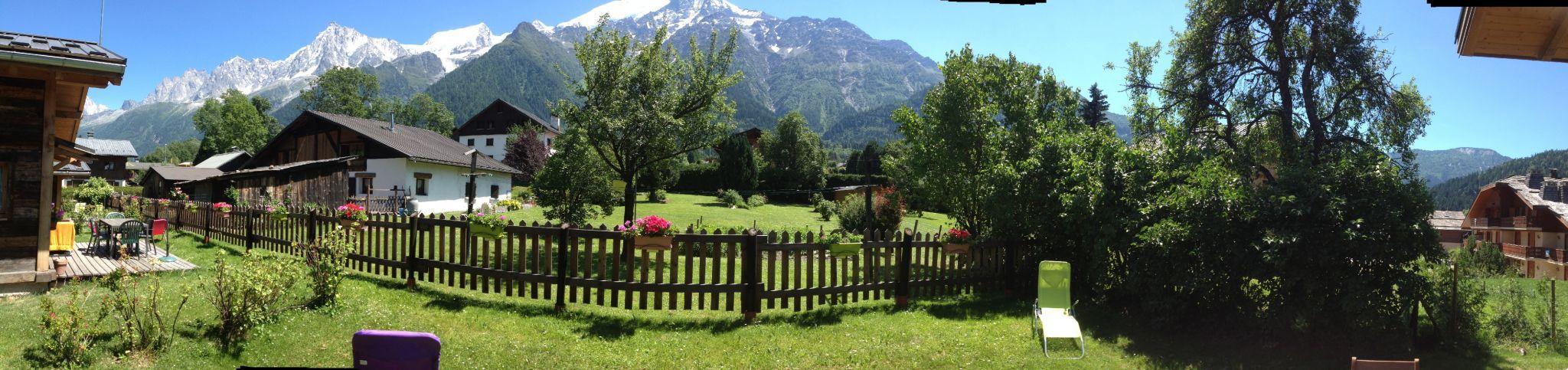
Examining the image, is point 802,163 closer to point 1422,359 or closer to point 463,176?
point 463,176

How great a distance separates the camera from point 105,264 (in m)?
9.71

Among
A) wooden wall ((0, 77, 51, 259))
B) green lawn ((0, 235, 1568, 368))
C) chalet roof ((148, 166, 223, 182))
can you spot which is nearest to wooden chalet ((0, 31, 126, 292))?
wooden wall ((0, 77, 51, 259))

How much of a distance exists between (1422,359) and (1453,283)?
40.9 inches

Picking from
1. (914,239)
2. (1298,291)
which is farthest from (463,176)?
(1298,291)

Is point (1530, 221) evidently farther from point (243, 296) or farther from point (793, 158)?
point (243, 296)

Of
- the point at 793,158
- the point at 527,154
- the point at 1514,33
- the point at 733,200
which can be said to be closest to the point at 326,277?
the point at 1514,33

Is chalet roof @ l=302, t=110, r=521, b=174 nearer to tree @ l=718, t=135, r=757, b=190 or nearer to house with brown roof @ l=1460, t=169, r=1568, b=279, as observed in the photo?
tree @ l=718, t=135, r=757, b=190

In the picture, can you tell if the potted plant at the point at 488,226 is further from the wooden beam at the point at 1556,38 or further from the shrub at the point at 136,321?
the wooden beam at the point at 1556,38

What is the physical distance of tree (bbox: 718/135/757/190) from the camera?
44.3 m

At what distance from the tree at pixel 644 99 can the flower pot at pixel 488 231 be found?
5033mm

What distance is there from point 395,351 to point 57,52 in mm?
6468

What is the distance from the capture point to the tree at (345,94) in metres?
62.8

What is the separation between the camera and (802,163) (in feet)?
154

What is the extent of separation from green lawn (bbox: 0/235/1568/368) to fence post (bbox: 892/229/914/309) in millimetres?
325
